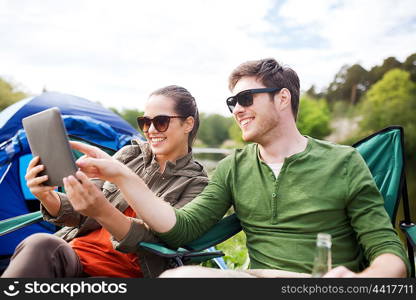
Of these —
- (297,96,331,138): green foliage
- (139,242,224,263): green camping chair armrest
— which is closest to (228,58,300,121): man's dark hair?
(139,242,224,263): green camping chair armrest

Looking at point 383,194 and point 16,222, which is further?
point 16,222

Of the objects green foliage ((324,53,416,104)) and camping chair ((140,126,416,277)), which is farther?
green foliage ((324,53,416,104))

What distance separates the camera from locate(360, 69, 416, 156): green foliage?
38.2m

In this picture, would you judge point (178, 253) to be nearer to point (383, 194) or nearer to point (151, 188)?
point (151, 188)

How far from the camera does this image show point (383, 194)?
2215 millimetres

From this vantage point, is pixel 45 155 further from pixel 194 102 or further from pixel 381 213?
pixel 381 213

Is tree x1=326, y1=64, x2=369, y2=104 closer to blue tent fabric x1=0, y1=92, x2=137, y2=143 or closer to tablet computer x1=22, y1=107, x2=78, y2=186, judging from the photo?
blue tent fabric x1=0, y1=92, x2=137, y2=143

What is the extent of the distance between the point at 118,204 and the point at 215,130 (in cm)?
5314

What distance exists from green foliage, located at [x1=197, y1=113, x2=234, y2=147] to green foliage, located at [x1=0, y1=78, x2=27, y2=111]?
2294 cm

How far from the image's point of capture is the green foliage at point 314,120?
160 ft

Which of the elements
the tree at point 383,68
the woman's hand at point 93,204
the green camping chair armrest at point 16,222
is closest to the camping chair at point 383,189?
the woman's hand at point 93,204

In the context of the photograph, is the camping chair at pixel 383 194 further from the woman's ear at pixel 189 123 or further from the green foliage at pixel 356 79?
the green foliage at pixel 356 79

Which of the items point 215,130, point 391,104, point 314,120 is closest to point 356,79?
point 314,120

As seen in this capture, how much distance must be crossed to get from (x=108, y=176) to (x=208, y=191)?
55cm
